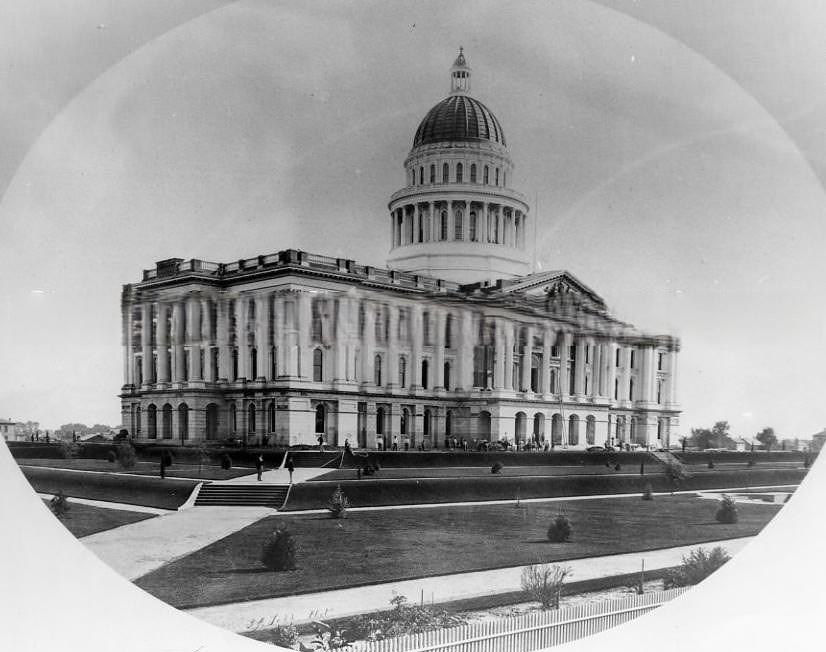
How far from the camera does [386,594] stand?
786 cm

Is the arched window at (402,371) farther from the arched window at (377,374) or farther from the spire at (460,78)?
the spire at (460,78)

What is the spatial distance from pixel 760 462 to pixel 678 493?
1079 mm

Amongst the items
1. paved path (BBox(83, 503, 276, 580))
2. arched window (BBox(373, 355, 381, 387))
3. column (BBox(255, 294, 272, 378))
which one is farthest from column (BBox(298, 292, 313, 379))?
paved path (BBox(83, 503, 276, 580))

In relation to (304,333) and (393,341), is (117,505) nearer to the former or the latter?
(304,333)

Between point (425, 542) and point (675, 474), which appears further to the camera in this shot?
point (675, 474)

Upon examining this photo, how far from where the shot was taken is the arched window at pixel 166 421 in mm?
8820

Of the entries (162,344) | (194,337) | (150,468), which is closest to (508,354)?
(194,337)

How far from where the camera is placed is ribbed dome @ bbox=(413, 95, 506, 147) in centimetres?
831

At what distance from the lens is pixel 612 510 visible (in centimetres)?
928

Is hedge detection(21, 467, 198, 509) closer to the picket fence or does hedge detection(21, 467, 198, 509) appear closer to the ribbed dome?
the picket fence

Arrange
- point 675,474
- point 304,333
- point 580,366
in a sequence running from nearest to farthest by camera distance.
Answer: point 304,333
point 580,366
point 675,474

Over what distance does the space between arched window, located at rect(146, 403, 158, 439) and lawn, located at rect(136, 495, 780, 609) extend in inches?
64.6

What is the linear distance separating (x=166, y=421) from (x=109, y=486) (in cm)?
100

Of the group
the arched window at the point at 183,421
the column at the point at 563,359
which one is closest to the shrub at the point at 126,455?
the arched window at the point at 183,421
